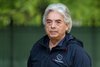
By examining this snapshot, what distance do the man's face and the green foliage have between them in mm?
4258

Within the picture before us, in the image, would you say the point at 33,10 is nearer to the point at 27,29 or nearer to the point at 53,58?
the point at 27,29

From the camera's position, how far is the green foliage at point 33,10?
921cm

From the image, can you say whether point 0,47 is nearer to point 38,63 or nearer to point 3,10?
point 3,10

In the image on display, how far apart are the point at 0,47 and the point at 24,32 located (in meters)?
0.68

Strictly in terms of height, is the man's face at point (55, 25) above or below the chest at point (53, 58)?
above

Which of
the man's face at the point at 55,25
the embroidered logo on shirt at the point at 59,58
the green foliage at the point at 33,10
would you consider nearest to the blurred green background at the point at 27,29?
the green foliage at the point at 33,10

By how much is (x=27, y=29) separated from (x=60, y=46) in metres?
5.52

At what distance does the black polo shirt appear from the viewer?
438 centimetres

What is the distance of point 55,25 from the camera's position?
4.53m

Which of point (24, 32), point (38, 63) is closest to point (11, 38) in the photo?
point (24, 32)

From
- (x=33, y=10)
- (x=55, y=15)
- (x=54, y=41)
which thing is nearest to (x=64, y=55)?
Answer: (x=54, y=41)

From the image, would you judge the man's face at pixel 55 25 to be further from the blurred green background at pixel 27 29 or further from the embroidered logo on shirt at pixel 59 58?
the blurred green background at pixel 27 29

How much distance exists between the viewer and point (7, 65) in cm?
1004

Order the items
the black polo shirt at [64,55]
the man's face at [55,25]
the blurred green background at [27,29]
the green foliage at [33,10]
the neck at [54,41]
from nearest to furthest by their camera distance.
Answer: the black polo shirt at [64,55]
the man's face at [55,25]
the neck at [54,41]
the green foliage at [33,10]
the blurred green background at [27,29]
